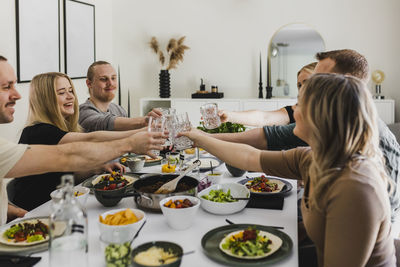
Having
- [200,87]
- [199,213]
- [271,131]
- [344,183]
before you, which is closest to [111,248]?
[199,213]

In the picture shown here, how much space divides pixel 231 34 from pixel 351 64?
3468 mm

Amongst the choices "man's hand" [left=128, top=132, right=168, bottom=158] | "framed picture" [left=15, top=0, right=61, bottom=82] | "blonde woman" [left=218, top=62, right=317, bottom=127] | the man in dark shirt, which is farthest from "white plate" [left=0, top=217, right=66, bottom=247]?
"framed picture" [left=15, top=0, right=61, bottom=82]

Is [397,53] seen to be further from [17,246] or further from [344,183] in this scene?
[17,246]

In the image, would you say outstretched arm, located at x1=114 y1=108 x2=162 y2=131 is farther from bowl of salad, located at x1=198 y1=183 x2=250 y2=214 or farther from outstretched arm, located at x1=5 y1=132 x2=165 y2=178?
bowl of salad, located at x1=198 y1=183 x2=250 y2=214

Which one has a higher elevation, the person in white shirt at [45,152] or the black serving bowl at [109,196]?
the person in white shirt at [45,152]

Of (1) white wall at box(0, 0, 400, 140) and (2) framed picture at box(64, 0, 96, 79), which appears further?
(1) white wall at box(0, 0, 400, 140)

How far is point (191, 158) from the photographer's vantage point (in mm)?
2658

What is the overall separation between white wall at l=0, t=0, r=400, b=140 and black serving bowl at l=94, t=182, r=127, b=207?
3.25 m

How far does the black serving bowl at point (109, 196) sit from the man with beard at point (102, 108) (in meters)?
1.31

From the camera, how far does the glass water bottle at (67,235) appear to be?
1083 mm

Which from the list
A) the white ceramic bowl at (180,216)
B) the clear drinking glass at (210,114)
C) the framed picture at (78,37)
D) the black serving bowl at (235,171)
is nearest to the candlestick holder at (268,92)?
the framed picture at (78,37)

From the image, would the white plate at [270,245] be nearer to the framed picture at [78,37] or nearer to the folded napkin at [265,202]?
the folded napkin at [265,202]

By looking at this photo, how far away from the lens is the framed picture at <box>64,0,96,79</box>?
14.4 feet

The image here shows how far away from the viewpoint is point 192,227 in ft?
4.82
